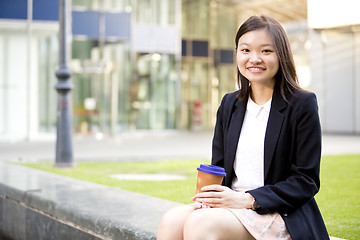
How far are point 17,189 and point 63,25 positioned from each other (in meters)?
4.54

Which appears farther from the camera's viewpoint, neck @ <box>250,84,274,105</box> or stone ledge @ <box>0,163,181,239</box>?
stone ledge @ <box>0,163,181,239</box>

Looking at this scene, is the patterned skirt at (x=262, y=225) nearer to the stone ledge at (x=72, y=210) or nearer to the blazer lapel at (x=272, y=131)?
the blazer lapel at (x=272, y=131)

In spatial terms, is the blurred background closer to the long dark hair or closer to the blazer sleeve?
the long dark hair

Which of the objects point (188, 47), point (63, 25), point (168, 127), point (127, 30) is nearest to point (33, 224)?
point (63, 25)

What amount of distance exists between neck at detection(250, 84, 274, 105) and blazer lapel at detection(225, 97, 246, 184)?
2.8 inches

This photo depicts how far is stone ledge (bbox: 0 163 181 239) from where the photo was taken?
3.74 m

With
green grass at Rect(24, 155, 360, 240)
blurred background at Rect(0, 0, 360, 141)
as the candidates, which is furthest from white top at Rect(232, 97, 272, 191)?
blurred background at Rect(0, 0, 360, 141)

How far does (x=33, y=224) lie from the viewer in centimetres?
491

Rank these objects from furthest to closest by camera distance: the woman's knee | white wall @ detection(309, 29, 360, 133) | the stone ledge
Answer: white wall @ detection(309, 29, 360, 133) < the stone ledge < the woman's knee

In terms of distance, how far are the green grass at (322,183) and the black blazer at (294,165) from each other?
58.0 inches

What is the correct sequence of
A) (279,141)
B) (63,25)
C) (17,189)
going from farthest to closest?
(63,25), (17,189), (279,141)

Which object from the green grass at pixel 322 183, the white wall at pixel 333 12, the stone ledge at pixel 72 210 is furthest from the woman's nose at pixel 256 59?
the white wall at pixel 333 12

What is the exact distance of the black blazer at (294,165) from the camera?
2.34 metres

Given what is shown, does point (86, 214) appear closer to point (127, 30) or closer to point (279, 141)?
point (279, 141)
